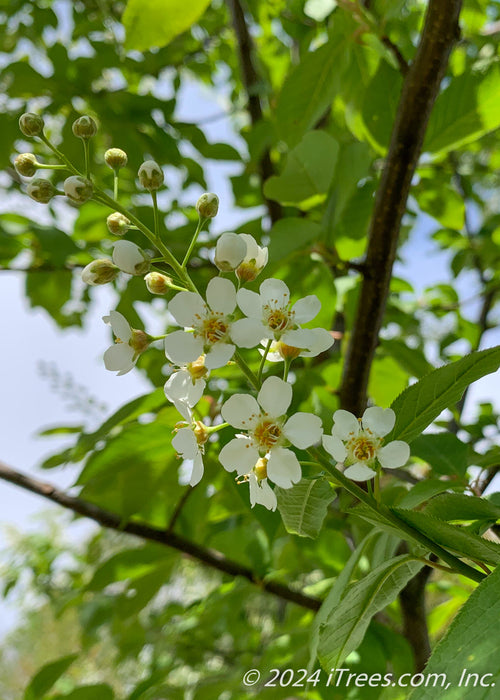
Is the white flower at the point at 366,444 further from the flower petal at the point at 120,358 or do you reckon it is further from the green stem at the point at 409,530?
the flower petal at the point at 120,358

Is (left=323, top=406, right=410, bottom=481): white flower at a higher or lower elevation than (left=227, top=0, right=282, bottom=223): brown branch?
lower

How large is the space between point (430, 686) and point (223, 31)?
2.70 metres

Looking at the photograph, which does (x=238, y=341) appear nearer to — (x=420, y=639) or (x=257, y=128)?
(x=420, y=639)

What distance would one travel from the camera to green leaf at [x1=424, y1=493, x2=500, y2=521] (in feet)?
1.94

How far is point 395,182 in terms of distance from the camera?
3.14 feet

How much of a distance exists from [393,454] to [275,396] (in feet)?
0.43

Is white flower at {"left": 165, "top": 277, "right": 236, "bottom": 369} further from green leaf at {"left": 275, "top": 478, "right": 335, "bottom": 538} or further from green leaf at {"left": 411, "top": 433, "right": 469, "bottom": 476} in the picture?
green leaf at {"left": 411, "top": 433, "right": 469, "bottom": 476}

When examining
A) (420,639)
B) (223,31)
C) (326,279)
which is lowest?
(420,639)

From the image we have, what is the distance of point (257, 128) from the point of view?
158 centimetres

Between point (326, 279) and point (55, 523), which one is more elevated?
point (326, 279)

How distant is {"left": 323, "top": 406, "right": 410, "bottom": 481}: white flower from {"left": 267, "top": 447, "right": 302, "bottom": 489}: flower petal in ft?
0.16

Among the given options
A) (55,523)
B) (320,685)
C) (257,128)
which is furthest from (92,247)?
(55,523)

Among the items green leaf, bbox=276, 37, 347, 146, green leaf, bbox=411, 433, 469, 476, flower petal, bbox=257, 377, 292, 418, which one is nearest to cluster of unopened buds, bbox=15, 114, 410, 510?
flower petal, bbox=257, 377, 292, 418

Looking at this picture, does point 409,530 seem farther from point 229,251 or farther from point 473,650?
point 229,251
